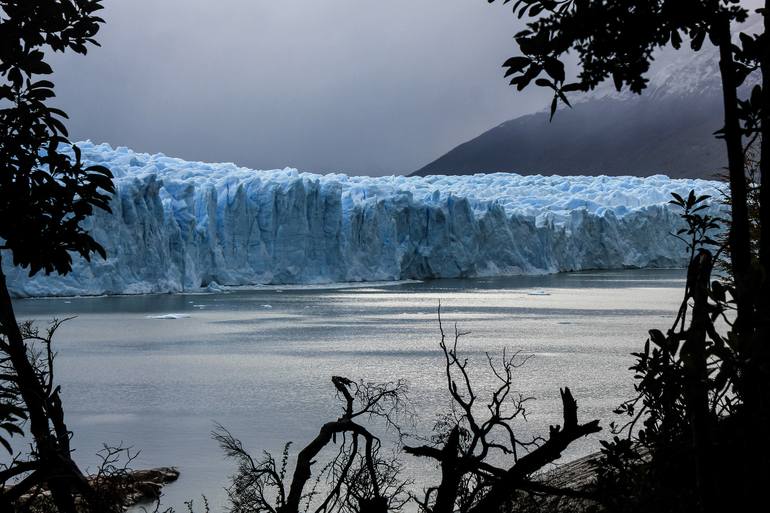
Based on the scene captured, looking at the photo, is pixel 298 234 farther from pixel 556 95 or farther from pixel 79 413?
pixel 556 95

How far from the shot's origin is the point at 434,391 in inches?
554

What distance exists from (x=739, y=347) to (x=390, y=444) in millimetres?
9170

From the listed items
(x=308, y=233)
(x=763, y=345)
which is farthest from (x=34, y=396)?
(x=308, y=233)

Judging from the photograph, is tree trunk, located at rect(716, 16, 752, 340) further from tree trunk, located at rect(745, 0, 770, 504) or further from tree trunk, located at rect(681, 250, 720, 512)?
tree trunk, located at rect(681, 250, 720, 512)

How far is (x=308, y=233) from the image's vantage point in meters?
36.8

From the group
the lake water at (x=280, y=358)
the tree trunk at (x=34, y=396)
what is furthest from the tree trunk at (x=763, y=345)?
the lake water at (x=280, y=358)

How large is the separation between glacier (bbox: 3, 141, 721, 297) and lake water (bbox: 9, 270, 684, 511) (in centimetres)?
152

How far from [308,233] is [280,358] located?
1877 cm

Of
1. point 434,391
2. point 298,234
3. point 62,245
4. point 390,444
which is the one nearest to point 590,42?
point 62,245

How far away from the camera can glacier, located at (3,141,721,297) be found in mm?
31578

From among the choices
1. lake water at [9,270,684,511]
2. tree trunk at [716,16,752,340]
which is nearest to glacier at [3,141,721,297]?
lake water at [9,270,684,511]

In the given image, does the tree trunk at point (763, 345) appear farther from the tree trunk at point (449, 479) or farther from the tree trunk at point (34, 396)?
the tree trunk at point (34, 396)

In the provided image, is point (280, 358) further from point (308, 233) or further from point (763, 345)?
point (308, 233)

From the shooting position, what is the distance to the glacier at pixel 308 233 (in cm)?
3158
